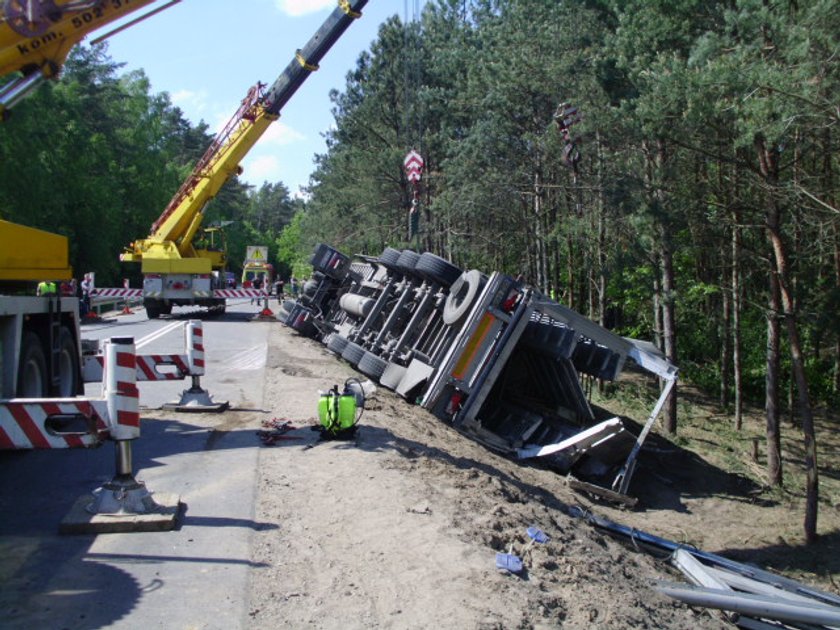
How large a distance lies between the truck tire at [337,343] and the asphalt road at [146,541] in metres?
5.80

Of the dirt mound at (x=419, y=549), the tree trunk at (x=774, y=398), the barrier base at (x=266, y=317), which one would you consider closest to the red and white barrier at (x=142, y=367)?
the dirt mound at (x=419, y=549)

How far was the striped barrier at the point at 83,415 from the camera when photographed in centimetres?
549

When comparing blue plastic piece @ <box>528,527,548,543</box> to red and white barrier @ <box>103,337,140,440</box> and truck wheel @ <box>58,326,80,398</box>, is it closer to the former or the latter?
red and white barrier @ <box>103,337,140,440</box>

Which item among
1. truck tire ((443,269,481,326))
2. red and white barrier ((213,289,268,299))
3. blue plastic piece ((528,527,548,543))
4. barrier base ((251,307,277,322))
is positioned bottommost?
barrier base ((251,307,277,322))

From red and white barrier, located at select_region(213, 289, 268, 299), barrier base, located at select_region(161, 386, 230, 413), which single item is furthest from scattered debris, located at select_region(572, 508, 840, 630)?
red and white barrier, located at select_region(213, 289, 268, 299)

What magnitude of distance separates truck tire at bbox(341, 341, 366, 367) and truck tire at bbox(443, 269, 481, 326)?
2.68 meters

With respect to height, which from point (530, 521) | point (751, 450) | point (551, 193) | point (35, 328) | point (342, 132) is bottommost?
point (751, 450)

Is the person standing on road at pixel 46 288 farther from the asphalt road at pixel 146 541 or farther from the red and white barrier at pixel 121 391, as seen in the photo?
the red and white barrier at pixel 121 391

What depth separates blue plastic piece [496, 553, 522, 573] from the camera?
5176mm

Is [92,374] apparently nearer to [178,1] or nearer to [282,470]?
[282,470]

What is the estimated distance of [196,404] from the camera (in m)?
9.80

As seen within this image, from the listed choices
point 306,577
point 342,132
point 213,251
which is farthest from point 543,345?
point 342,132

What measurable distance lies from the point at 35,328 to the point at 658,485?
9379 millimetres

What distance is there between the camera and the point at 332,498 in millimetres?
6375
